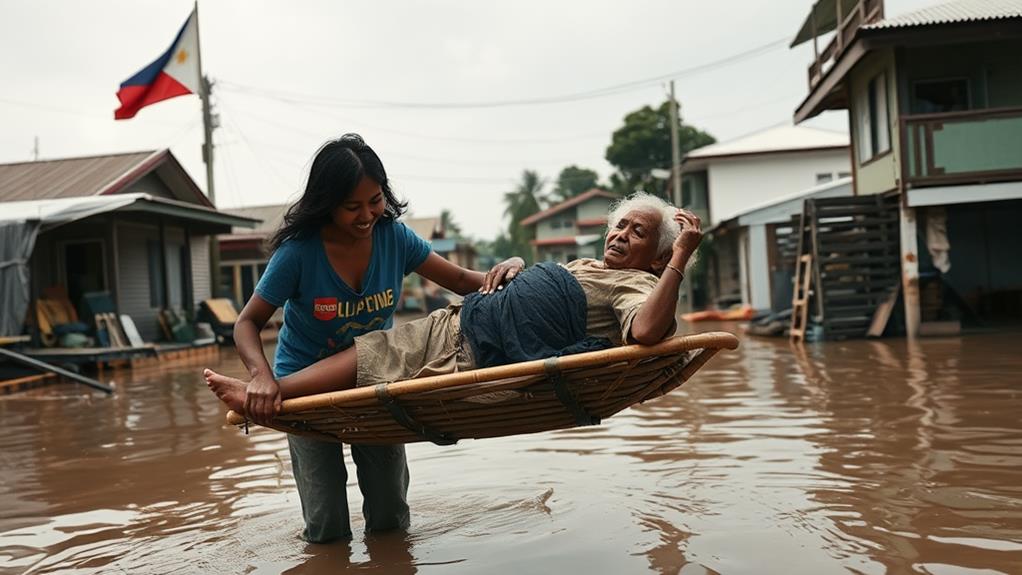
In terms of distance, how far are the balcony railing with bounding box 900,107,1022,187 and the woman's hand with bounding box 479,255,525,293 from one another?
429 inches

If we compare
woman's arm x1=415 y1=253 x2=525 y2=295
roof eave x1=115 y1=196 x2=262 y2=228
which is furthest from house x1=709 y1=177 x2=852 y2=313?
woman's arm x1=415 y1=253 x2=525 y2=295

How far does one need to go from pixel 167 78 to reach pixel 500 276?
644 inches

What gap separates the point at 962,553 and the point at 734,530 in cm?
88

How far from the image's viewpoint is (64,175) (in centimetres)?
1898

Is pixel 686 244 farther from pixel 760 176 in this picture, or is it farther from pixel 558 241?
pixel 558 241

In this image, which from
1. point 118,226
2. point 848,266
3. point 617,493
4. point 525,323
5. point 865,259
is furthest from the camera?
point 118,226

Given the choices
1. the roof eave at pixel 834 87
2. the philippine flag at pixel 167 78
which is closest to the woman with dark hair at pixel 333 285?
the roof eave at pixel 834 87

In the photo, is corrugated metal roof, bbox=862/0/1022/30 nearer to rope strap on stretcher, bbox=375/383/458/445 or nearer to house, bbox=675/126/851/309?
rope strap on stretcher, bbox=375/383/458/445

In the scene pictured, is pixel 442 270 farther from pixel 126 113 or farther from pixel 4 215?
pixel 126 113

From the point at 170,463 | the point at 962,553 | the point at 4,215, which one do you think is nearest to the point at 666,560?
the point at 962,553

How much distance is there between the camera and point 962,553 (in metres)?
3.49

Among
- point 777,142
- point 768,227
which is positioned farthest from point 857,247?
point 777,142

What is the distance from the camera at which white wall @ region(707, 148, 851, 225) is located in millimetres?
30641

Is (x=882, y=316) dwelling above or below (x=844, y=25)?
below
